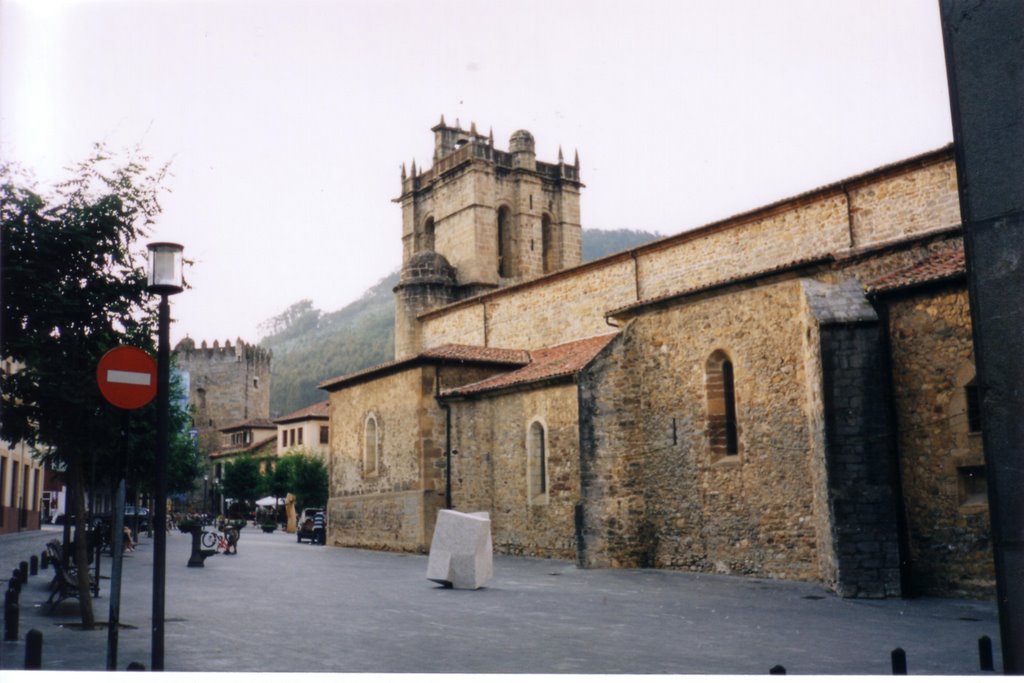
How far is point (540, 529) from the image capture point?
913 inches

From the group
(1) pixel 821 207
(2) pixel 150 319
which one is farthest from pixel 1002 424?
(1) pixel 821 207

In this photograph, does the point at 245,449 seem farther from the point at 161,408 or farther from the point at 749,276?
the point at 161,408

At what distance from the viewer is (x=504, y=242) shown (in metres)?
46.3

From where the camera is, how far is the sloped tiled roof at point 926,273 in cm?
1409

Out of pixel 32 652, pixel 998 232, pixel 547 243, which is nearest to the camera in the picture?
pixel 998 232

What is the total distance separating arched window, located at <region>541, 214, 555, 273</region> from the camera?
155 feet

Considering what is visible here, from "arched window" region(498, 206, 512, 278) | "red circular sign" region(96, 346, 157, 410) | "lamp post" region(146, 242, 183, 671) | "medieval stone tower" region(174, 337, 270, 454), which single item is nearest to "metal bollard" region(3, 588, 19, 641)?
"lamp post" region(146, 242, 183, 671)

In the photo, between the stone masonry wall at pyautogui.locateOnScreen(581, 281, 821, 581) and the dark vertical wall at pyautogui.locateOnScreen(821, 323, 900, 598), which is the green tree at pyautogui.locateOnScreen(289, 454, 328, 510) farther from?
the dark vertical wall at pyautogui.locateOnScreen(821, 323, 900, 598)

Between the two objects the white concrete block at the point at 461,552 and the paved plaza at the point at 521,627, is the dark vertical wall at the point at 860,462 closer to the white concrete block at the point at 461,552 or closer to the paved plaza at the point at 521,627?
the paved plaza at the point at 521,627

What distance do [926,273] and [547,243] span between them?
111ft

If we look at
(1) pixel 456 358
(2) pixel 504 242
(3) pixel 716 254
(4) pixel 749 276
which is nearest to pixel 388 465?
(1) pixel 456 358

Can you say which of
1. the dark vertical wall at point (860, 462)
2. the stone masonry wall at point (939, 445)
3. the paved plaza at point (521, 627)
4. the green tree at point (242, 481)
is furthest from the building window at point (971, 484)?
the green tree at point (242, 481)

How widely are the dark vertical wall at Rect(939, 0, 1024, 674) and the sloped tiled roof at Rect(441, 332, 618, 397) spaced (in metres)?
14.9

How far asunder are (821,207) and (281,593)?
14.6 metres
